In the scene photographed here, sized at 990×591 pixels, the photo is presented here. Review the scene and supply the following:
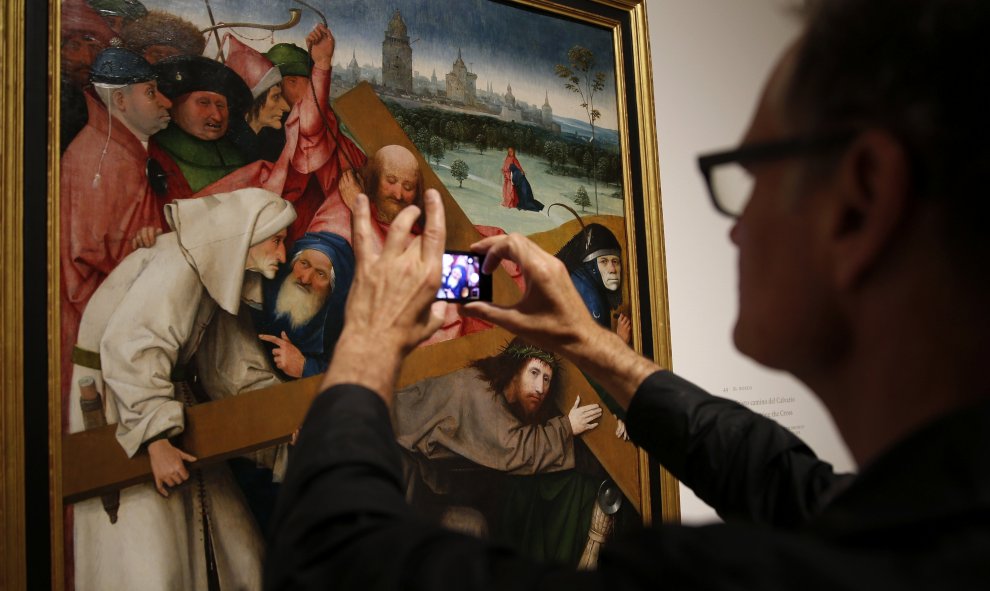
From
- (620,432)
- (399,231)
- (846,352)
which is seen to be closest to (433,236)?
(399,231)

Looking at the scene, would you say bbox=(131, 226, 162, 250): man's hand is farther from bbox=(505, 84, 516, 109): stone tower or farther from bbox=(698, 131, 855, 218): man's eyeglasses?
bbox=(698, 131, 855, 218): man's eyeglasses

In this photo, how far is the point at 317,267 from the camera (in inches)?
53.3

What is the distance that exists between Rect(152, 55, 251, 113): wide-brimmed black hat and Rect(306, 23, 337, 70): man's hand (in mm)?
156

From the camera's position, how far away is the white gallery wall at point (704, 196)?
1.82 meters

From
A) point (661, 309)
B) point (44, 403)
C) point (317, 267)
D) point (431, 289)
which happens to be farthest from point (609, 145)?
point (44, 403)

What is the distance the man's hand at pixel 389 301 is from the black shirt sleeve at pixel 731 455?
0.39 meters

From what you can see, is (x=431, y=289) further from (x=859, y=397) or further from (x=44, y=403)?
(x=44, y=403)

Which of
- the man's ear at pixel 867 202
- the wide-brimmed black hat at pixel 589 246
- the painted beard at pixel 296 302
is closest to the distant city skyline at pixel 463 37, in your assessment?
the wide-brimmed black hat at pixel 589 246

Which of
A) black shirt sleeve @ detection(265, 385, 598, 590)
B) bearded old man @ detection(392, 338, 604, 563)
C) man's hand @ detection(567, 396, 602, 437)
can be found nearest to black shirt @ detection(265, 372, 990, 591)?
black shirt sleeve @ detection(265, 385, 598, 590)

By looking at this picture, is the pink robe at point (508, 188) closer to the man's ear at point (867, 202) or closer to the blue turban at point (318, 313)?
the blue turban at point (318, 313)

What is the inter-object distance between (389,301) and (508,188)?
2.67 ft

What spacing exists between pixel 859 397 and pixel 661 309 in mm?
1141

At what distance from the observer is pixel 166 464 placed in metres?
1.19

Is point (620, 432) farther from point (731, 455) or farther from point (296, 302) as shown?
point (296, 302)
